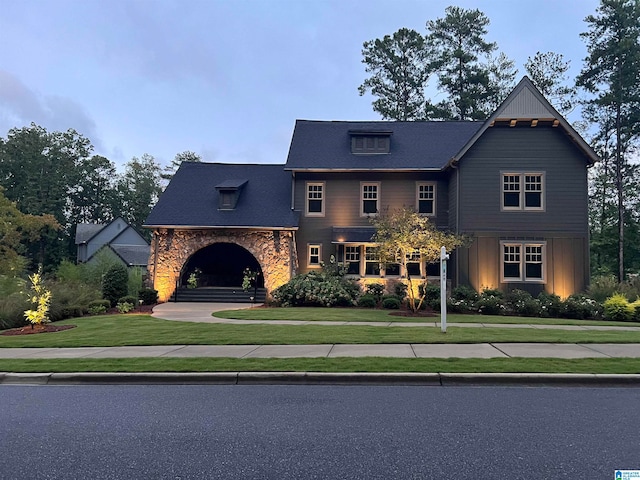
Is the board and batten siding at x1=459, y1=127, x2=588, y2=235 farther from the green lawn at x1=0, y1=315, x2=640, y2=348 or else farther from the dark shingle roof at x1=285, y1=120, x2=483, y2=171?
the green lawn at x1=0, y1=315, x2=640, y2=348

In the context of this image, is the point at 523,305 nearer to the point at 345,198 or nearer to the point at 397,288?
the point at 397,288

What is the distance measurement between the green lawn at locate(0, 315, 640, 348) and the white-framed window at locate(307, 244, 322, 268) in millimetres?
9254

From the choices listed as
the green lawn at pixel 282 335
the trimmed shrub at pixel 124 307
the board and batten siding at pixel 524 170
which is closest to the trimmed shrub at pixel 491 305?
the board and batten siding at pixel 524 170

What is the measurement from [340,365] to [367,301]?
11058 mm

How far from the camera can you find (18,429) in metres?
4.91

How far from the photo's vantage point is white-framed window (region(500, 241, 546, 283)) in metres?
19.2

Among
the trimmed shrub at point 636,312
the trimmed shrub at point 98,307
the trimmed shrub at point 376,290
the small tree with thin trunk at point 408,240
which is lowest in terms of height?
the trimmed shrub at point 98,307

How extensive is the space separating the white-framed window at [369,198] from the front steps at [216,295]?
639cm

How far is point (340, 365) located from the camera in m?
7.50

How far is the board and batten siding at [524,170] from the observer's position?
1927 cm

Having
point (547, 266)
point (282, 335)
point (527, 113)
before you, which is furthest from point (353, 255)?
point (282, 335)

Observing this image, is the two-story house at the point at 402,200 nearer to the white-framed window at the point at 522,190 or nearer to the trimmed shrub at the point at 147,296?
the white-framed window at the point at 522,190

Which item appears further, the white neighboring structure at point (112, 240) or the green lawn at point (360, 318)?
the white neighboring structure at point (112, 240)

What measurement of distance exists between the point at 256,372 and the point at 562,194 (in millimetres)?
17403
